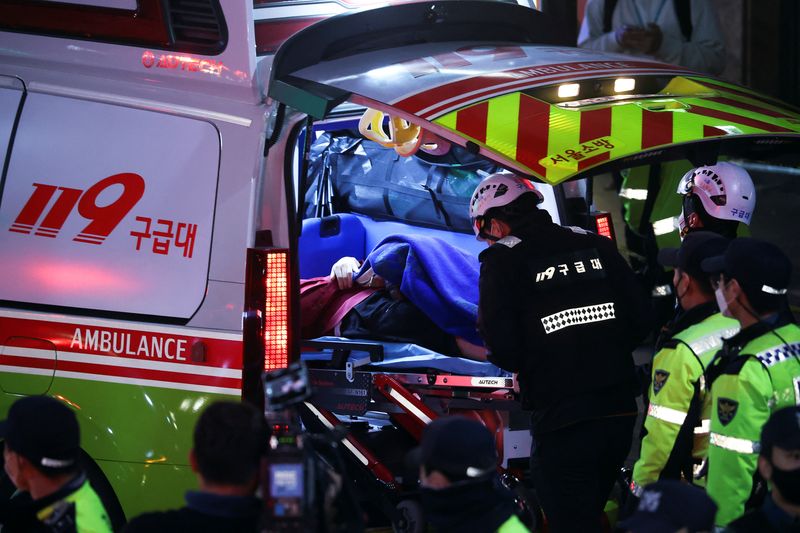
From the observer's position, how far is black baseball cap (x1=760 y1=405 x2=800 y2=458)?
357 centimetres

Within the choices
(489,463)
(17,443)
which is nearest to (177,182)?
(17,443)

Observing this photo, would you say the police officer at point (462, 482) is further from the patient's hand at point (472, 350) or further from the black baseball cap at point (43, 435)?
the patient's hand at point (472, 350)

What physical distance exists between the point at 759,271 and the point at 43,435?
2332 mm

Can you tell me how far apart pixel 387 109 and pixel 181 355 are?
1.23m

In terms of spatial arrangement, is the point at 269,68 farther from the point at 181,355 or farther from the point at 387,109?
the point at 181,355

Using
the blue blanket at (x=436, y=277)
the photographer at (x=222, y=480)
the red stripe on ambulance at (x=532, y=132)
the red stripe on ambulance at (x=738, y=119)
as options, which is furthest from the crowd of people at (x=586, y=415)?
the blue blanket at (x=436, y=277)

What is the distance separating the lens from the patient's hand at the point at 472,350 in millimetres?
5852

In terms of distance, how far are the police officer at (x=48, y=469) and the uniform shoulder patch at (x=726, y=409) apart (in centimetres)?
194

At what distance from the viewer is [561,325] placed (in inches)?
193

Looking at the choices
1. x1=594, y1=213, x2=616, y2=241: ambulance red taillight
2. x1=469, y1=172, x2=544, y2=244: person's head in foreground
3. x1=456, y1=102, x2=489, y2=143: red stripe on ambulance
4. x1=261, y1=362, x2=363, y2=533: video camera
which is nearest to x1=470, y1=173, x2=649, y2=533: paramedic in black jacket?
x1=469, y1=172, x2=544, y2=244: person's head in foreground

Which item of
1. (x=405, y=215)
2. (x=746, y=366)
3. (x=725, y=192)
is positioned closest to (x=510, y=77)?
(x=746, y=366)

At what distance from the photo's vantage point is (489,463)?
11.1 feet

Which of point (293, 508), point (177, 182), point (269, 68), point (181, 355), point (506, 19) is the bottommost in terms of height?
point (293, 508)

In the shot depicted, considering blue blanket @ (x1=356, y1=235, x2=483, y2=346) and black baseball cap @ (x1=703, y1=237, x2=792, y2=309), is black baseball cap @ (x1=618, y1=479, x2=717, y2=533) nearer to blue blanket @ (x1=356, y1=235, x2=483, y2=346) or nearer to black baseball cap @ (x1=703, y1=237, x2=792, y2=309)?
black baseball cap @ (x1=703, y1=237, x2=792, y2=309)
